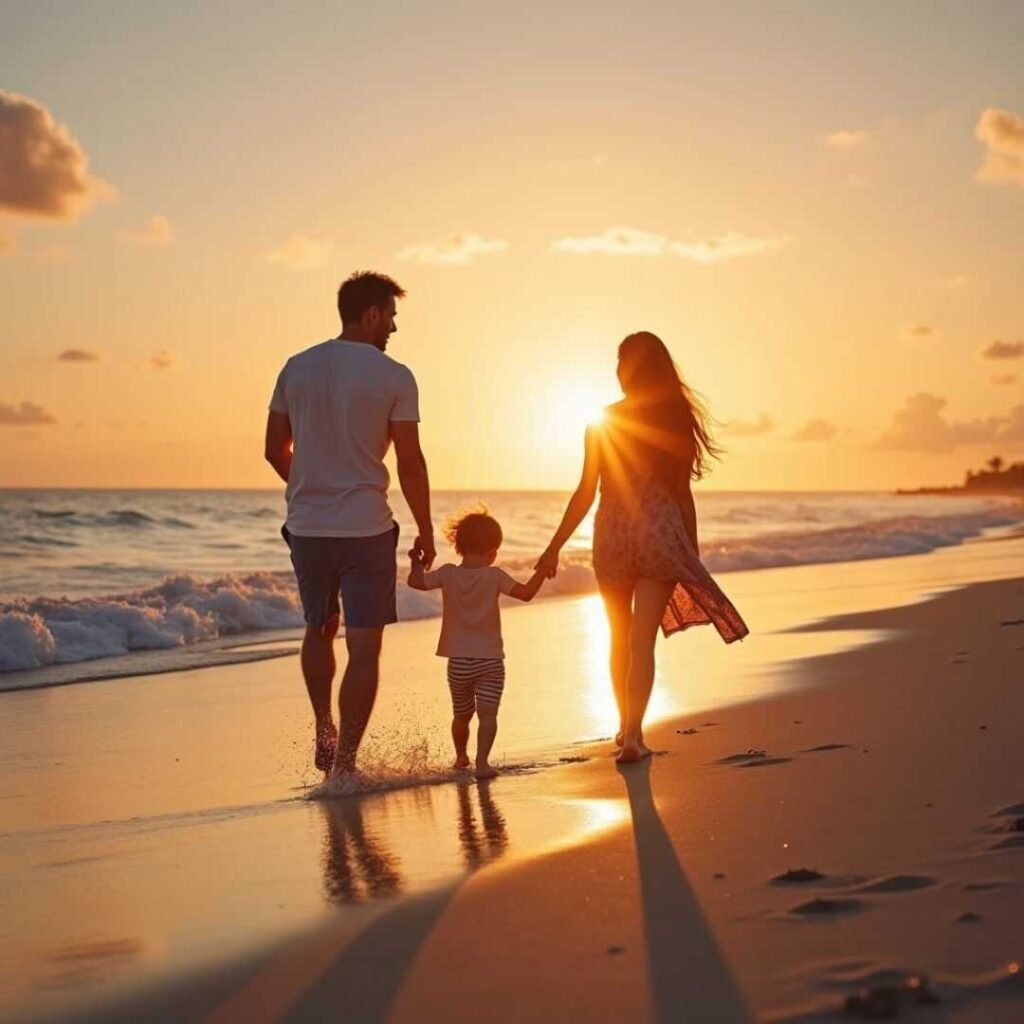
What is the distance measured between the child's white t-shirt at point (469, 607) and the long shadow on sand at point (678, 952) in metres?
2.11

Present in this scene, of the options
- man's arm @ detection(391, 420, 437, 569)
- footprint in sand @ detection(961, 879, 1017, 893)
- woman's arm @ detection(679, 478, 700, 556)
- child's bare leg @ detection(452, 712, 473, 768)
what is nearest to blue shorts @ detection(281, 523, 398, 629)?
man's arm @ detection(391, 420, 437, 569)

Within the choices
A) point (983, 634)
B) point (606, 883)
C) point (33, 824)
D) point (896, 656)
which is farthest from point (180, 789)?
point (983, 634)

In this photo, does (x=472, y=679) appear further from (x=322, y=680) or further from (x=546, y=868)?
(x=546, y=868)

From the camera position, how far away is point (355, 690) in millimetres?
5680

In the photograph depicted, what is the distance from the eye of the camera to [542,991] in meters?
2.96

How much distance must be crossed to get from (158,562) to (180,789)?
23.4 meters

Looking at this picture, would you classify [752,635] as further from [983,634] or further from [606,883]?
[606,883]

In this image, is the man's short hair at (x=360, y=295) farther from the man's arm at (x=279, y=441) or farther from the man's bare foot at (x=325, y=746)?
the man's bare foot at (x=325, y=746)

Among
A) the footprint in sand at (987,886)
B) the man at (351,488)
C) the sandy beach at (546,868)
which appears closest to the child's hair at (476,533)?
the man at (351,488)

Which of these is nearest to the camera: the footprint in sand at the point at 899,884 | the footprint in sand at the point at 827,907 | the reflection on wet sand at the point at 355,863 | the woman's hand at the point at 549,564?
the footprint in sand at the point at 827,907

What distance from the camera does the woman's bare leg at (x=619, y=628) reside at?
21.3 ft

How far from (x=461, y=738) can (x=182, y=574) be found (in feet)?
41.2

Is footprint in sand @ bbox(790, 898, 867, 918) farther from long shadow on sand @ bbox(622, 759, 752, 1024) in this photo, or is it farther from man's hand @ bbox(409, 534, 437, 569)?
man's hand @ bbox(409, 534, 437, 569)

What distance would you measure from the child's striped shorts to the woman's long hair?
1.23 m
